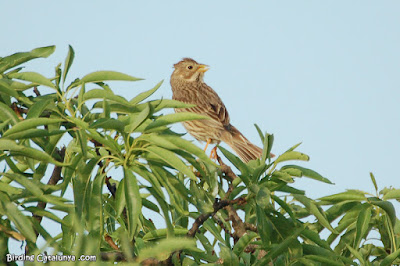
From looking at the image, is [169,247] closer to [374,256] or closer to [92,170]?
[92,170]

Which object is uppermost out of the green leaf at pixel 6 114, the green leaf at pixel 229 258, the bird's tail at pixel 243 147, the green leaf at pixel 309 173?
the bird's tail at pixel 243 147

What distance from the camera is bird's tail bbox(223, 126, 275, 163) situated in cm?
947

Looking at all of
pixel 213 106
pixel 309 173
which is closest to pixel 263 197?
pixel 309 173

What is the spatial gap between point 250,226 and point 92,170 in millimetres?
1485

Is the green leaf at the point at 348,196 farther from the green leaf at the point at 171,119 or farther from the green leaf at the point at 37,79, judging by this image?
the green leaf at the point at 37,79

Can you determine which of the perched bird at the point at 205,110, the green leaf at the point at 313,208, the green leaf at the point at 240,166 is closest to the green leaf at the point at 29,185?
the green leaf at the point at 240,166

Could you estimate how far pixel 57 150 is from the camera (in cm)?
411

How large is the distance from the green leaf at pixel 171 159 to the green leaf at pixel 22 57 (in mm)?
1087

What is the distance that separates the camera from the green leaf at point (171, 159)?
11.0ft

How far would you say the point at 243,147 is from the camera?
9.67 meters

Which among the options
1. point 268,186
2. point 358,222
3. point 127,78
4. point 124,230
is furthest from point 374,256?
point 127,78

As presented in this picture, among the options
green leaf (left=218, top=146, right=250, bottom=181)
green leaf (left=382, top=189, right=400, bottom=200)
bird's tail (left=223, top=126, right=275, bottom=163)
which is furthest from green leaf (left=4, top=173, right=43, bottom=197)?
bird's tail (left=223, top=126, right=275, bottom=163)

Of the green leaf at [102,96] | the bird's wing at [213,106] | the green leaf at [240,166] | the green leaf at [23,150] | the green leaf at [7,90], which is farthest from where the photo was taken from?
the bird's wing at [213,106]

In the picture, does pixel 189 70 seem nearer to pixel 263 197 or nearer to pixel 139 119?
pixel 263 197
